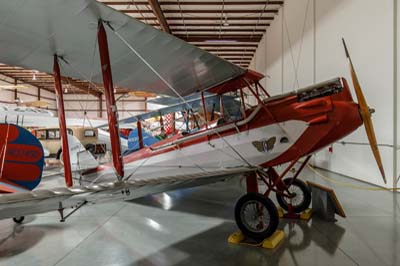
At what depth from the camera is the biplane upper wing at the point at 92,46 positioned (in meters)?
2.34

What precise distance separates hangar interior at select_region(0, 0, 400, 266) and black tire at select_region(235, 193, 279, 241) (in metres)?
0.19

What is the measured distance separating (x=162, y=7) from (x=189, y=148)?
26.2 ft

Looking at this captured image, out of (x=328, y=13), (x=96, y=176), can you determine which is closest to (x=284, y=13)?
(x=328, y=13)

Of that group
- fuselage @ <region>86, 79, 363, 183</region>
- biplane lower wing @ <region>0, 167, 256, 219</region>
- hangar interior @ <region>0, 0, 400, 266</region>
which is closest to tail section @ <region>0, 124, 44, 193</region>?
hangar interior @ <region>0, 0, 400, 266</region>

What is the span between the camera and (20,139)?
124 inches

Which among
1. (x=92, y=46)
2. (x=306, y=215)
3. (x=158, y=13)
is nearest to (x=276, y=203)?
(x=306, y=215)

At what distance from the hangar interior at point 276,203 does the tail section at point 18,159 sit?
0.56 metres

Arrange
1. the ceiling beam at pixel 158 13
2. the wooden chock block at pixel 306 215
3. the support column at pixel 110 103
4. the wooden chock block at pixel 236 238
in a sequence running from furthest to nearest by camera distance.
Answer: the ceiling beam at pixel 158 13, the wooden chock block at pixel 306 215, the wooden chock block at pixel 236 238, the support column at pixel 110 103

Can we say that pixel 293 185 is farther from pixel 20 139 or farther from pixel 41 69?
pixel 41 69

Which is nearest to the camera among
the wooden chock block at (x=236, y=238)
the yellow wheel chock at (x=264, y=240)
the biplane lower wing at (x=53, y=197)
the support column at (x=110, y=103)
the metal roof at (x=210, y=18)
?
the biplane lower wing at (x=53, y=197)

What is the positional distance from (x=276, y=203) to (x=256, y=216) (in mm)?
1643

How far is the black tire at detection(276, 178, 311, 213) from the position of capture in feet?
12.2

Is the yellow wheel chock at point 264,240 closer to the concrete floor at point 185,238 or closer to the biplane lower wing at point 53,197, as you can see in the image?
the concrete floor at point 185,238

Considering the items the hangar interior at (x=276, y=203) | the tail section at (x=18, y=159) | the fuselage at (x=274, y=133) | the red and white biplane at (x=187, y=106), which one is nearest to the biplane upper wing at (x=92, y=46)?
the red and white biplane at (x=187, y=106)
